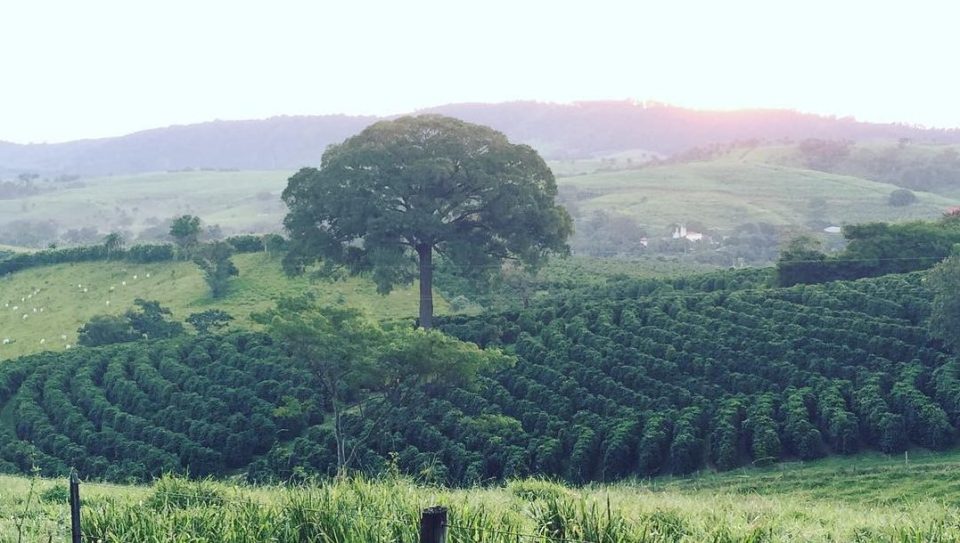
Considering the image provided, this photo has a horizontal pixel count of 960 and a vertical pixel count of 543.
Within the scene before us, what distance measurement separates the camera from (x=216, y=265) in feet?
172

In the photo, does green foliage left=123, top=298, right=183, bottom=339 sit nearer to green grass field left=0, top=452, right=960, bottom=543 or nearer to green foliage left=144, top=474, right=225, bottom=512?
green grass field left=0, top=452, right=960, bottom=543

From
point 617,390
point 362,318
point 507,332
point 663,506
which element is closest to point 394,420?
point 362,318

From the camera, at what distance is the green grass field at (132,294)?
47.6 meters

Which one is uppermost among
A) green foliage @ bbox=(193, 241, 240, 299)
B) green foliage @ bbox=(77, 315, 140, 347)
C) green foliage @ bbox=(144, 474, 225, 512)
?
green foliage @ bbox=(144, 474, 225, 512)

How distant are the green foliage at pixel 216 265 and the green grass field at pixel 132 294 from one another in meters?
0.51

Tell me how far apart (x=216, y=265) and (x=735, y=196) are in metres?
97.9

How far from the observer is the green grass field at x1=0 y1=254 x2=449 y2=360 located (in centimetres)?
4756

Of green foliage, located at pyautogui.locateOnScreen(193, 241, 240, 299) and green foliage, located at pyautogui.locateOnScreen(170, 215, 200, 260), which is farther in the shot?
green foliage, located at pyautogui.locateOnScreen(170, 215, 200, 260)

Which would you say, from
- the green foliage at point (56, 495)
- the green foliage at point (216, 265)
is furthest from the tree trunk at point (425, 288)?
the green foliage at point (56, 495)

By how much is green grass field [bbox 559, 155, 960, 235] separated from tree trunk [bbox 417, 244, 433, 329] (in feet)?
255

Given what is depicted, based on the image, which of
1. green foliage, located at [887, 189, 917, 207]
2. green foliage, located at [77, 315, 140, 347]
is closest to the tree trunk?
green foliage, located at [77, 315, 140, 347]

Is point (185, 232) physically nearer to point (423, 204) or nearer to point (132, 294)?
point (132, 294)

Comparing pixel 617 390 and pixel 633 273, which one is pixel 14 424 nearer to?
pixel 617 390

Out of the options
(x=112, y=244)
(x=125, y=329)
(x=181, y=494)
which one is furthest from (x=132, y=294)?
(x=181, y=494)
